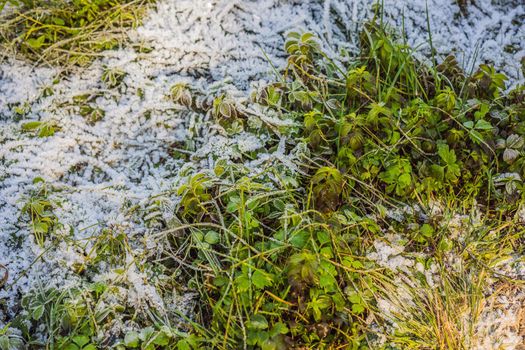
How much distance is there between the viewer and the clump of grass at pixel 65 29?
2396 millimetres

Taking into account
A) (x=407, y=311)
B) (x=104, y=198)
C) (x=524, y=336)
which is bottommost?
(x=524, y=336)

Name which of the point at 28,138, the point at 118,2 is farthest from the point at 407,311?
the point at 118,2

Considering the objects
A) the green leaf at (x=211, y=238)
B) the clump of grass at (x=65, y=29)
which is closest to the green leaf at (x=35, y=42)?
the clump of grass at (x=65, y=29)

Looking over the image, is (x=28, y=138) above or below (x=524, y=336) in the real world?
above

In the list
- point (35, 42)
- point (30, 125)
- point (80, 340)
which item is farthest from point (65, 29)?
point (80, 340)

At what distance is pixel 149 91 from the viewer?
2332 millimetres

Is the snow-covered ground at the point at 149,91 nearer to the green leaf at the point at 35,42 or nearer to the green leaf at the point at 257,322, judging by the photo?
the green leaf at the point at 35,42

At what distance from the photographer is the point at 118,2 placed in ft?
8.10

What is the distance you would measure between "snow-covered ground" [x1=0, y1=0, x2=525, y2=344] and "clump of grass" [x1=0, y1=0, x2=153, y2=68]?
73 mm

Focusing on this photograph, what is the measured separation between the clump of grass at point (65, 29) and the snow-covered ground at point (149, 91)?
7 centimetres

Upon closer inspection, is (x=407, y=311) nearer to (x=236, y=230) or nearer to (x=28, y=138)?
(x=236, y=230)

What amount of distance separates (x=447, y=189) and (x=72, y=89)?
1.81 m

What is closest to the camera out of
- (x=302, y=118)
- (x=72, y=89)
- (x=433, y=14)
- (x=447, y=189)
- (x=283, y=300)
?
(x=283, y=300)

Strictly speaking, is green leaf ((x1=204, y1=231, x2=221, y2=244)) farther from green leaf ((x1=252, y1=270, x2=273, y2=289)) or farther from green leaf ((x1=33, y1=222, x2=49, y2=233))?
green leaf ((x1=33, y1=222, x2=49, y2=233))
